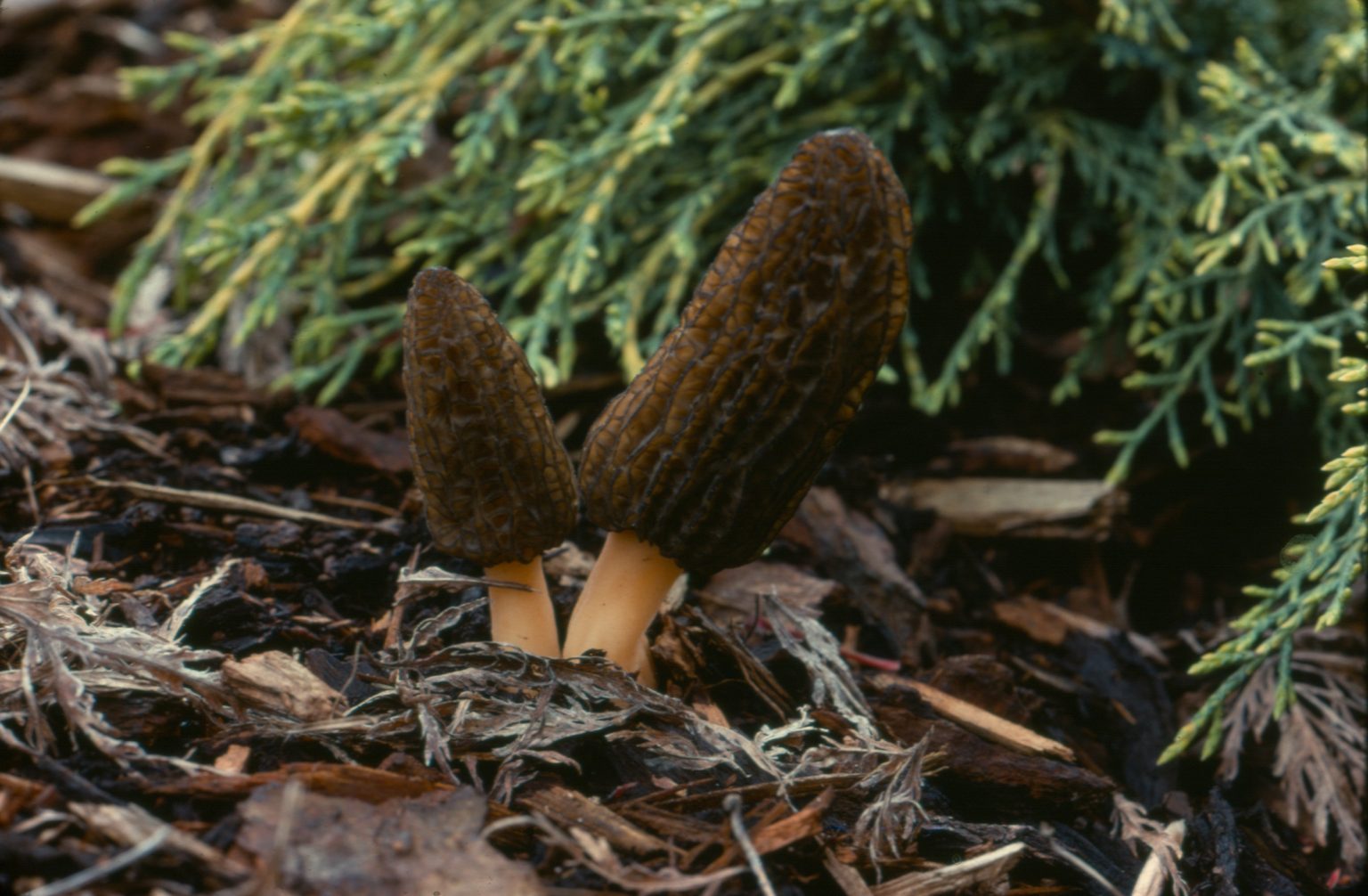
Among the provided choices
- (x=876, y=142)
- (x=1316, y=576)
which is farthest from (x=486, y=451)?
(x=876, y=142)

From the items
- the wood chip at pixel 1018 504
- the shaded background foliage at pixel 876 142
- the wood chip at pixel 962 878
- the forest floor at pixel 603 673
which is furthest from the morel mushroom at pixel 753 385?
the wood chip at pixel 1018 504

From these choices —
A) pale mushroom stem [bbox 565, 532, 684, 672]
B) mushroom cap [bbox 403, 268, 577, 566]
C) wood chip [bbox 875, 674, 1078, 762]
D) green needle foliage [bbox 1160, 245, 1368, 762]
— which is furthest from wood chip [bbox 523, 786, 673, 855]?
green needle foliage [bbox 1160, 245, 1368, 762]

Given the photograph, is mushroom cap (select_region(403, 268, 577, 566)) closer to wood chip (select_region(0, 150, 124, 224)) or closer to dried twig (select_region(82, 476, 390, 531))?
dried twig (select_region(82, 476, 390, 531))

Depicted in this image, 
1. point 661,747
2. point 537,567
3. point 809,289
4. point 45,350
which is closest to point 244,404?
point 45,350

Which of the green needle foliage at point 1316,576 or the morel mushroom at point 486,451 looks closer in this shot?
the morel mushroom at point 486,451

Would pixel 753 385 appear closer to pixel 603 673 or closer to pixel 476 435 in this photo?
pixel 476 435

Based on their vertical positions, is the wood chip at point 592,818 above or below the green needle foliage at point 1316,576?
below

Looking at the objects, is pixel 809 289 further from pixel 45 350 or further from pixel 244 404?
pixel 45 350

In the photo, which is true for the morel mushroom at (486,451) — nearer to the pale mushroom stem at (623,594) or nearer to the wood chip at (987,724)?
the pale mushroom stem at (623,594)
